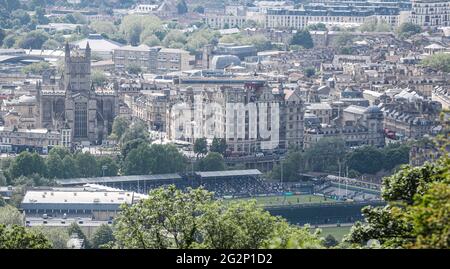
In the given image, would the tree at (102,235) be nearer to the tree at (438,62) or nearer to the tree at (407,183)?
the tree at (407,183)

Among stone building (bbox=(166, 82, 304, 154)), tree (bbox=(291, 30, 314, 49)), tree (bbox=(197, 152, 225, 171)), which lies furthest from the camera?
tree (bbox=(291, 30, 314, 49))

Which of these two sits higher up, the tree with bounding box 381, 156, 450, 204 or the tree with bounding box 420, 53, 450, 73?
the tree with bounding box 381, 156, 450, 204

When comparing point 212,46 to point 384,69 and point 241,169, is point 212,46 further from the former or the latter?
point 241,169

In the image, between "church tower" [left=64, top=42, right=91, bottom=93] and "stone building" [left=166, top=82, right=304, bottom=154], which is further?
"church tower" [left=64, top=42, right=91, bottom=93]

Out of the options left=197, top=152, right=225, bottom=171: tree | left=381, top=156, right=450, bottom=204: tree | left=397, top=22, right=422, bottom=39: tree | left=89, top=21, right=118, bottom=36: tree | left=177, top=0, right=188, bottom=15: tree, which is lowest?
left=177, top=0, right=188, bottom=15: tree

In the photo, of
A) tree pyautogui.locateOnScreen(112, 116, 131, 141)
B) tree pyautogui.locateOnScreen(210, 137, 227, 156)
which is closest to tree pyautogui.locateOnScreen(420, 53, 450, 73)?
tree pyautogui.locateOnScreen(112, 116, 131, 141)

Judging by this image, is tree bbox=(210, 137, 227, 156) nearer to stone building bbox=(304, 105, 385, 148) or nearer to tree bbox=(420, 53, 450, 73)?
stone building bbox=(304, 105, 385, 148)

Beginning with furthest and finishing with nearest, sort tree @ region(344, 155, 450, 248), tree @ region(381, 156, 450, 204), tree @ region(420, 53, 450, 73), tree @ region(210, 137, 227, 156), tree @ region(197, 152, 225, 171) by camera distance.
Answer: tree @ region(420, 53, 450, 73) → tree @ region(210, 137, 227, 156) → tree @ region(197, 152, 225, 171) → tree @ region(381, 156, 450, 204) → tree @ region(344, 155, 450, 248)
